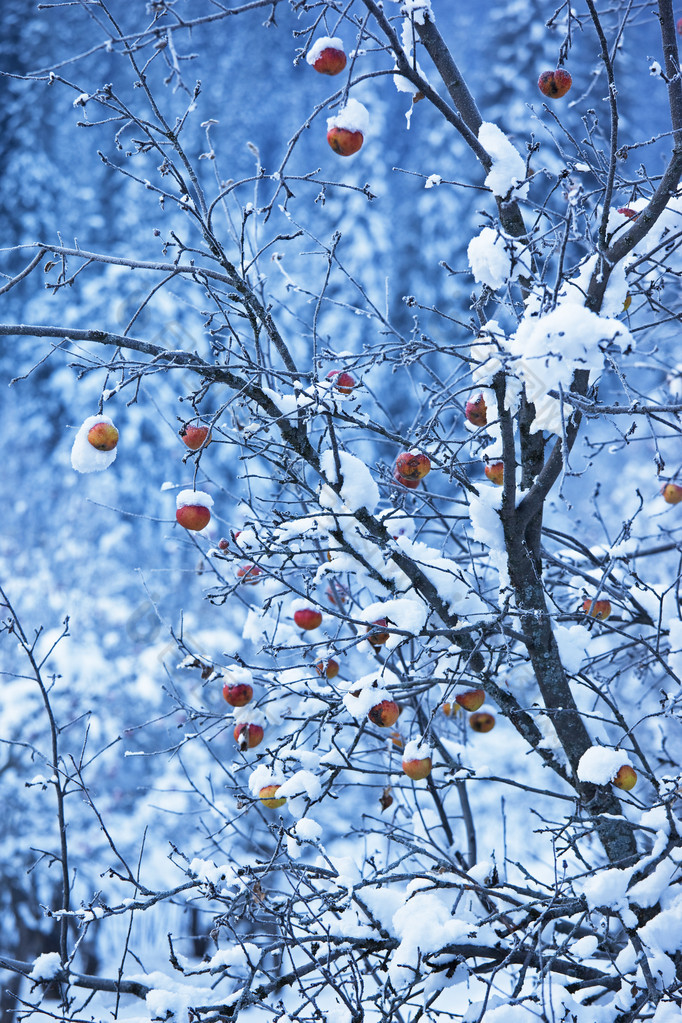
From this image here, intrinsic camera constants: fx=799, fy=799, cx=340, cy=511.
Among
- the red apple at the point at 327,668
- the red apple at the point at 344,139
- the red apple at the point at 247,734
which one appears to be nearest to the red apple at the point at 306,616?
the red apple at the point at 327,668

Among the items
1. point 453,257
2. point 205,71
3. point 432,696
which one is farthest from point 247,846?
point 205,71

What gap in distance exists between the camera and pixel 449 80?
210 centimetres

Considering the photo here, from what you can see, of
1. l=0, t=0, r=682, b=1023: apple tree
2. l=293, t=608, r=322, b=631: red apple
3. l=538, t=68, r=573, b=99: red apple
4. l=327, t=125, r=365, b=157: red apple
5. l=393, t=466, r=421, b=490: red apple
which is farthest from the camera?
l=293, t=608, r=322, b=631: red apple

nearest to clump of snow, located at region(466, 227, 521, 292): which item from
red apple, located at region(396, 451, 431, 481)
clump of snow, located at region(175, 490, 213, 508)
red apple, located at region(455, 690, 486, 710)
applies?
red apple, located at region(396, 451, 431, 481)

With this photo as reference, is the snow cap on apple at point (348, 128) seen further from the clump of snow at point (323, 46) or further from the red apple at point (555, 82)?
the red apple at point (555, 82)

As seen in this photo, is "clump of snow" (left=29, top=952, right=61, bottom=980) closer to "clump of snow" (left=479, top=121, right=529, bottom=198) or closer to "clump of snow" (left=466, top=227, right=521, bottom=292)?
"clump of snow" (left=466, top=227, right=521, bottom=292)

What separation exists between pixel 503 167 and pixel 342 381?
2.39 ft

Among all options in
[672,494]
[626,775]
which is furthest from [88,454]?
[672,494]

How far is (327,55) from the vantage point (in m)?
2.00

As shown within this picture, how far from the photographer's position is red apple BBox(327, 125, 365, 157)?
1962 millimetres

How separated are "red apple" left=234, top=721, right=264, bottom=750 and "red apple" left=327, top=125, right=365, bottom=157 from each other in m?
1.72

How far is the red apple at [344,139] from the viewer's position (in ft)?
6.44

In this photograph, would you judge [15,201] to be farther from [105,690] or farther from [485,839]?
[485,839]

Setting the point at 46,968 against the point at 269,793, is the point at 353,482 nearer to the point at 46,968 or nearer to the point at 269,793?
the point at 269,793
